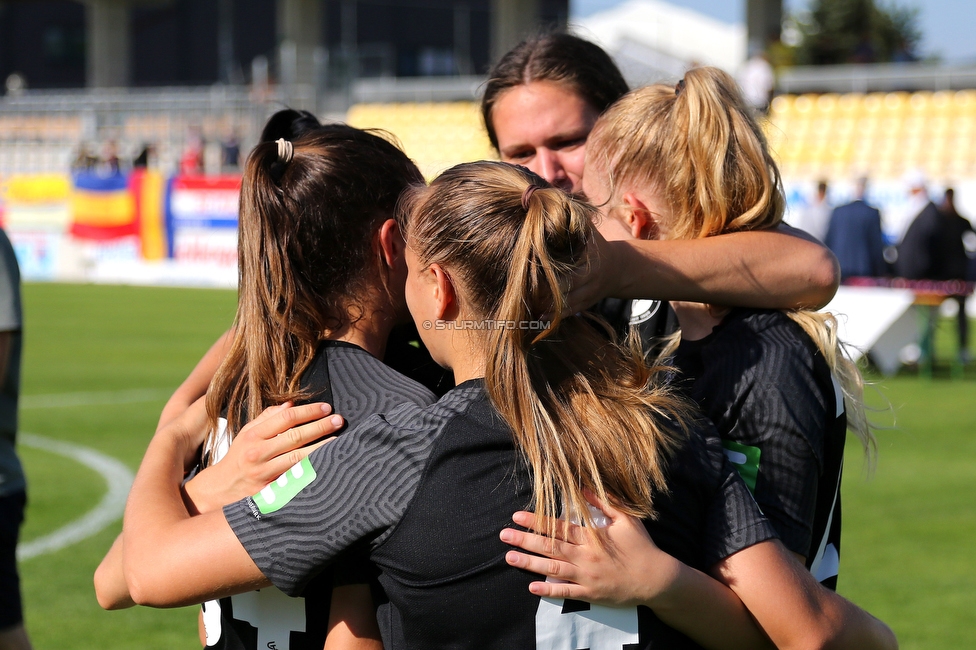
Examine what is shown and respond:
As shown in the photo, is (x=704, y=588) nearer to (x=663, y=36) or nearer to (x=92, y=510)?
(x=92, y=510)

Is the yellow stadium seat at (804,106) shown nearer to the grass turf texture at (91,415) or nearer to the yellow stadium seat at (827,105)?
the yellow stadium seat at (827,105)

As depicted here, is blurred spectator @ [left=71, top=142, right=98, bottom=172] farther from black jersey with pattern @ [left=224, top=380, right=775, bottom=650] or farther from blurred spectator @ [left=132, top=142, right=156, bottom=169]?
black jersey with pattern @ [left=224, top=380, right=775, bottom=650]

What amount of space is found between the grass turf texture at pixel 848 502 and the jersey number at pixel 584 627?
762 millimetres

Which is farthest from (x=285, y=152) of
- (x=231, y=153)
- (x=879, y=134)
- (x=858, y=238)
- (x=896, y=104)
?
(x=231, y=153)

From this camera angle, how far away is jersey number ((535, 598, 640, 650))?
60.3 inches

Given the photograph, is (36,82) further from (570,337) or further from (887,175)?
(570,337)

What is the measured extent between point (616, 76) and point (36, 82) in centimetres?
4648

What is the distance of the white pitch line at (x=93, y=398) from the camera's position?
30.0 feet

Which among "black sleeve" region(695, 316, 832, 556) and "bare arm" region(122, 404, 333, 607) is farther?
"black sleeve" region(695, 316, 832, 556)

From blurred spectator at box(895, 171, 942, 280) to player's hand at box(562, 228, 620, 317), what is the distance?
11743 mm

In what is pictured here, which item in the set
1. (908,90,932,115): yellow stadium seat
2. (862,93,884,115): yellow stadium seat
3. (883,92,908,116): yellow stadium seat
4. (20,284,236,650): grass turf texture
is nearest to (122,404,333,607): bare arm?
(20,284,236,650): grass turf texture

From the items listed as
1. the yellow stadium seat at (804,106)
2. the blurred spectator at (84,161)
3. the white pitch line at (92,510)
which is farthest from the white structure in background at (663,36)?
the white pitch line at (92,510)

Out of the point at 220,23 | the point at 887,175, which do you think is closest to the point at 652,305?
the point at 887,175

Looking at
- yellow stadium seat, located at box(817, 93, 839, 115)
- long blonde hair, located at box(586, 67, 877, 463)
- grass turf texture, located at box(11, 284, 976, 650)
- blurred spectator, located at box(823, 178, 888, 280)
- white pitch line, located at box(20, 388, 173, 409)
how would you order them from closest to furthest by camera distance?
long blonde hair, located at box(586, 67, 877, 463) → grass turf texture, located at box(11, 284, 976, 650) → white pitch line, located at box(20, 388, 173, 409) → blurred spectator, located at box(823, 178, 888, 280) → yellow stadium seat, located at box(817, 93, 839, 115)
